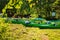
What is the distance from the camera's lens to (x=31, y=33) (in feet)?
19.6

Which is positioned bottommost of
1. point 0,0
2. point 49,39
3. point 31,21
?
point 49,39

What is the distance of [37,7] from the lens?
6.45 meters

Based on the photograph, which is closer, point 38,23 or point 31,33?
point 31,33

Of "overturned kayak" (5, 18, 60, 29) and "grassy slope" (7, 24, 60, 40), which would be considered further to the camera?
"overturned kayak" (5, 18, 60, 29)

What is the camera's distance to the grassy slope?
5617mm

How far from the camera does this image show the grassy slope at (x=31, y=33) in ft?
18.4

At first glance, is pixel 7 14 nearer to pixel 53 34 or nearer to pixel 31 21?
pixel 31 21

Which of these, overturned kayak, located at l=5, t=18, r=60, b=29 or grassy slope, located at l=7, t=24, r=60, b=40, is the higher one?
overturned kayak, located at l=5, t=18, r=60, b=29

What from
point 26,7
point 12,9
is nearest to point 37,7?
point 26,7

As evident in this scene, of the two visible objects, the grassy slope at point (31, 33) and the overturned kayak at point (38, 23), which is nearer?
the grassy slope at point (31, 33)

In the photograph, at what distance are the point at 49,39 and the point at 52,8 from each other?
3.31 ft

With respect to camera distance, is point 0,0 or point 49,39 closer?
point 49,39

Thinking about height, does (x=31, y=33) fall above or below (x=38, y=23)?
below

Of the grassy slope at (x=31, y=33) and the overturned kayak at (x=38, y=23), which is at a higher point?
the overturned kayak at (x=38, y=23)
